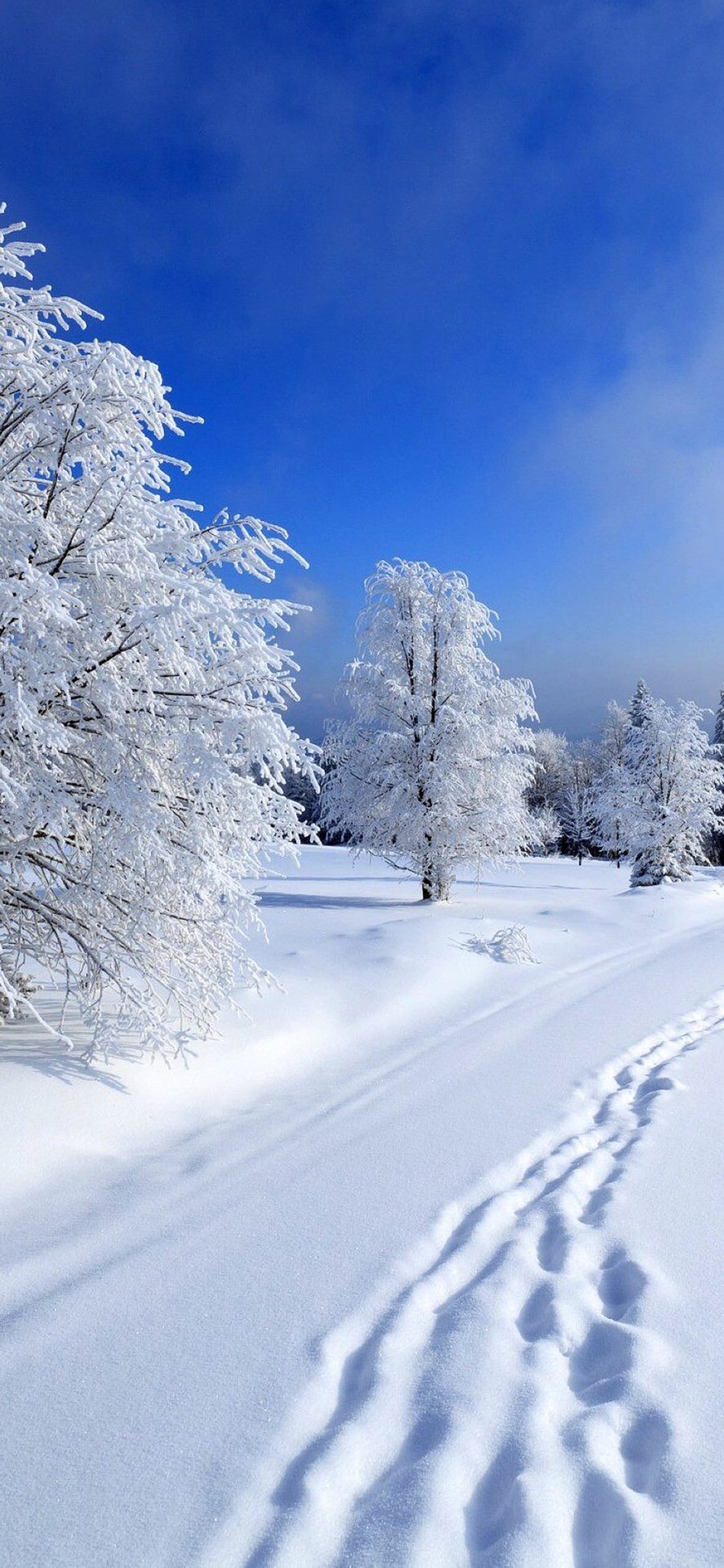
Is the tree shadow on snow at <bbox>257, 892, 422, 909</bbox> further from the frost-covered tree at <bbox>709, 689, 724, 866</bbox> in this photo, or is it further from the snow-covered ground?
the frost-covered tree at <bbox>709, 689, 724, 866</bbox>

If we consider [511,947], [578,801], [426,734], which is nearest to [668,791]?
[426,734]

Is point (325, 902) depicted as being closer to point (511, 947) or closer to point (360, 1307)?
point (511, 947)

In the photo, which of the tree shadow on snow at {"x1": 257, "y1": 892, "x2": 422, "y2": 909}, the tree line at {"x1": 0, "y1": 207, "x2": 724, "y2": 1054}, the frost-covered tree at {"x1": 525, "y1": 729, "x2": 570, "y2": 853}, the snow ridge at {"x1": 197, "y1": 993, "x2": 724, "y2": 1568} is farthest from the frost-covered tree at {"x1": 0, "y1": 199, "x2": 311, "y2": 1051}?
the frost-covered tree at {"x1": 525, "y1": 729, "x2": 570, "y2": 853}

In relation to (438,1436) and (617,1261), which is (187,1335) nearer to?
(438,1436)

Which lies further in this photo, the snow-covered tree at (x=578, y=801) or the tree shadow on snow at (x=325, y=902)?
the snow-covered tree at (x=578, y=801)

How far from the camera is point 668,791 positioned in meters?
24.0

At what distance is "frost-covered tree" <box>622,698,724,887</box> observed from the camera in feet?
77.7

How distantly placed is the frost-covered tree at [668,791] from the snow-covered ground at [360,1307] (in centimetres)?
1848

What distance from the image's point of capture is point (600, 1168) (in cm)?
440

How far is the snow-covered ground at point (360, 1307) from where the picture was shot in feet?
7.00

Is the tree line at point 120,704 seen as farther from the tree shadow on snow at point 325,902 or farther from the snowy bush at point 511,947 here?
the tree shadow on snow at point 325,902

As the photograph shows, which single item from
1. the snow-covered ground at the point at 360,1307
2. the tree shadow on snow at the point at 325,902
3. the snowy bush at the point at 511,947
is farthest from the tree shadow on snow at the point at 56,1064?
the tree shadow on snow at the point at 325,902

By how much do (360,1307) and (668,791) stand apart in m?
23.0

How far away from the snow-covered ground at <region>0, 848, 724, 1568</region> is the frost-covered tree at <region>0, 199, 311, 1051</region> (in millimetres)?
→ 999
